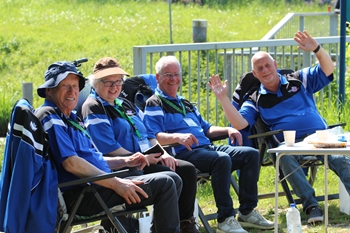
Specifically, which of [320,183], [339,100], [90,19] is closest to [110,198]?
[320,183]

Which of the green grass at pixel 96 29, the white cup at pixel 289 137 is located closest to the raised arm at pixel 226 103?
the white cup at pixel 289 137

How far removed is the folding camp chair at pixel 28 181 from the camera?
416cm

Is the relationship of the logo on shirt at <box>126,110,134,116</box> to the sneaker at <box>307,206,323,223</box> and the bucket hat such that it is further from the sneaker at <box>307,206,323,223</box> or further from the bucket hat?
the sneaker at <box>307,206,323,223</box>

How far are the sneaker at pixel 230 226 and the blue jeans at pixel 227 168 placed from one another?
0.03 metres

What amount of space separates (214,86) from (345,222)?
1.56m

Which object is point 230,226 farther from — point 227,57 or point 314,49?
point 227,57

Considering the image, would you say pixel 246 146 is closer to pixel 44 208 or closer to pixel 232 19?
pixel 44 208

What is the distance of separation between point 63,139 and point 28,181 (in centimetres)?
40

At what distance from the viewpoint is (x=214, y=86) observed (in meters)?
5.98

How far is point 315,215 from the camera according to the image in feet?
19.2

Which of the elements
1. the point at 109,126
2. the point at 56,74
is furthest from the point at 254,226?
the point at 56,74

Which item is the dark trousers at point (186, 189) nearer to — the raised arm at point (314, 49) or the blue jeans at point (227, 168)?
the blue jeans at point (227, 168)

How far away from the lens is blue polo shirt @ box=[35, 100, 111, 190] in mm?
4418

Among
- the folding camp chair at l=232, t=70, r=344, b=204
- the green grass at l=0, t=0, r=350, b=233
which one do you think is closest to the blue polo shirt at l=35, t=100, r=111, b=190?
the folding camp chair at l=232, t=70, r=344, b=204
